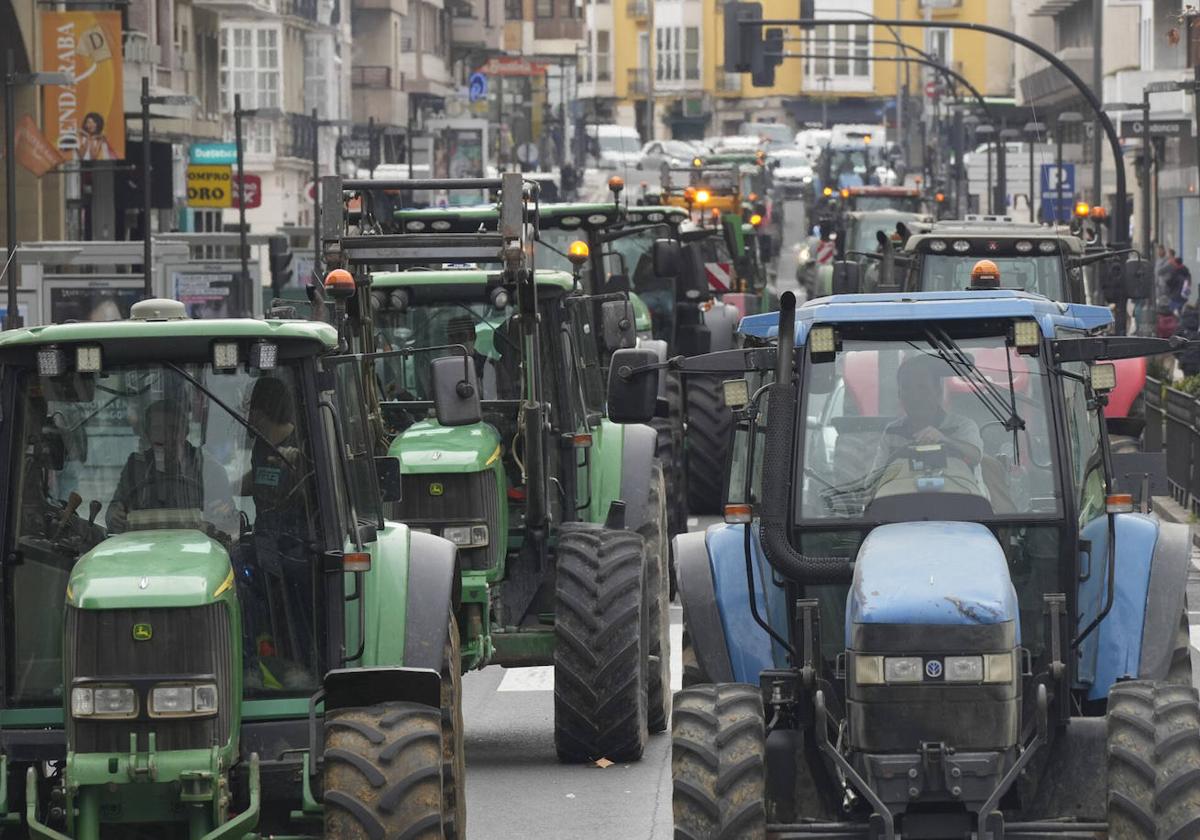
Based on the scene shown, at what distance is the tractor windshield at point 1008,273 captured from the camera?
71.2ft

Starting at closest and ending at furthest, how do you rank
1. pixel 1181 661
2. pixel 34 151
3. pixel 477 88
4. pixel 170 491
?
pixel 170 491 → pixel 1181 661 → pixel 34 151 → pixel 477 88

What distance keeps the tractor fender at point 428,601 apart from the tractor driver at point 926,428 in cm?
160

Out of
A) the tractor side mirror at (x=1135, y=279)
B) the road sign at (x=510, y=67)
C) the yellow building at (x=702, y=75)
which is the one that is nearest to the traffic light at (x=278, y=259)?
the tractor side mirror at (x=1135, y=279)

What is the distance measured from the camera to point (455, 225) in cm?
1973

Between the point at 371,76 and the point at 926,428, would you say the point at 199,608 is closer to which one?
the point at 926,428

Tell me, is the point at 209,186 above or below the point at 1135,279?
above

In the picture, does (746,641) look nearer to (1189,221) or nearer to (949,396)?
(949,396)

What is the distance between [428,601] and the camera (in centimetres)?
933

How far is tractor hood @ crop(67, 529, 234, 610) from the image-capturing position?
26.0 feet

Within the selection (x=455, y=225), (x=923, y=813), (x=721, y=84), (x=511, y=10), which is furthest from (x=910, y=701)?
(x=721, y=84)

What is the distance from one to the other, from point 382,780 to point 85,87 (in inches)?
1225

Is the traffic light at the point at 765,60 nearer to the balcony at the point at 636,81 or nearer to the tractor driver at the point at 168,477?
the tractor driver at the point at 168,477

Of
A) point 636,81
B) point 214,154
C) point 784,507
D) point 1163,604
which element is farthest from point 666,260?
point 636,81

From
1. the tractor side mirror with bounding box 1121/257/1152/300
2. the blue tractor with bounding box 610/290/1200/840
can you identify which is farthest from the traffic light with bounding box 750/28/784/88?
the blue tractor with bounding box 610/290/1200/840
